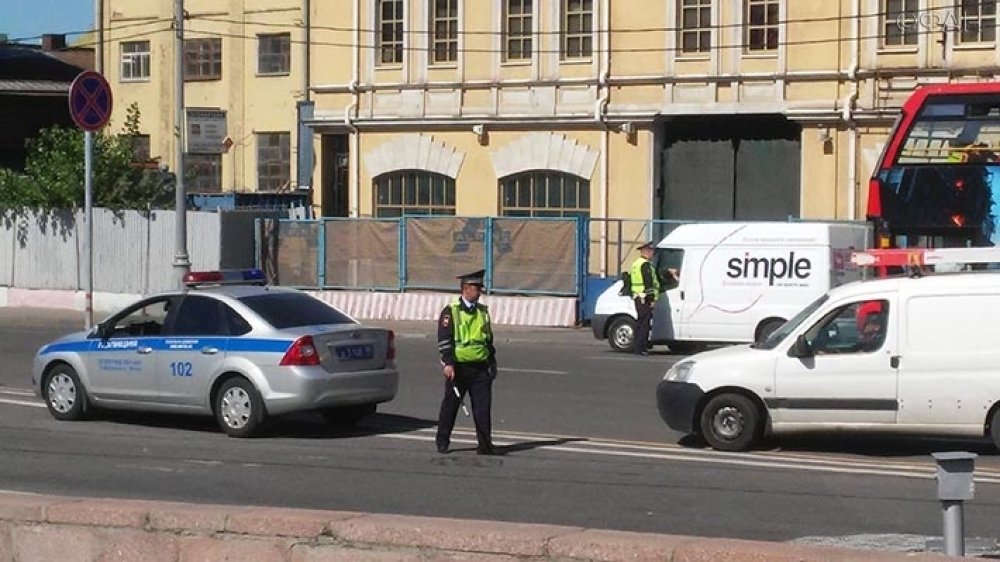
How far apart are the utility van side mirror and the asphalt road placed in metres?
0.89

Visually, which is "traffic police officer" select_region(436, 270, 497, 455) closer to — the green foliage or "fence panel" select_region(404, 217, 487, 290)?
"fence panel" select_region(404, 217, 487, 290)

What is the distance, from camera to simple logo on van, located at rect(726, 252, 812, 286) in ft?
84.8

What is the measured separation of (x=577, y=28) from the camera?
133 ft

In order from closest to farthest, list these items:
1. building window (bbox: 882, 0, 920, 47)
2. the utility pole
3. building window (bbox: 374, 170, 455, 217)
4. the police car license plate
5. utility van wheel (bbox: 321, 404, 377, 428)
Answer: the police car license plate < utility van wheel (bbox: 321, 404, 377, 428) < the utility pole < building window (bbox: 882, 0, 920, 47) < building window (bbox: 374, 170, 455, 217)

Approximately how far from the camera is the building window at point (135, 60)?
57.9 meters

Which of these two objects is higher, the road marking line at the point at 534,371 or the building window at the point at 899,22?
the building window at the point at 899,22

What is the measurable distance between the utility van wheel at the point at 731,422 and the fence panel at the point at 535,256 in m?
18.2

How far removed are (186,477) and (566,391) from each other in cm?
790

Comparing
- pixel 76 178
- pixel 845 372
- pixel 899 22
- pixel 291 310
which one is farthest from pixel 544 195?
pixel 845 372

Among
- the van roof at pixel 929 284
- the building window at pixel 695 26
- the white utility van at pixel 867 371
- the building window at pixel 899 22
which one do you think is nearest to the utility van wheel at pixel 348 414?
the white utility van at pixel 867 371

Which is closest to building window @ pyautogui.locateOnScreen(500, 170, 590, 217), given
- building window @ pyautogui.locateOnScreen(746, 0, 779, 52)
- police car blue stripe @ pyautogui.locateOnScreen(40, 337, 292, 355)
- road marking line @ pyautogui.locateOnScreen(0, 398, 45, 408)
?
building window @ pyautogui.locateOnScreen(746, 0, 779, 52)

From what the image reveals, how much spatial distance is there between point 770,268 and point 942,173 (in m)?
2.87

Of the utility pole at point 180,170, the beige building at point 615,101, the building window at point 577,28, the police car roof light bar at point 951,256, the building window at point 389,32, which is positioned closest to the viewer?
the police car roof light bar at point 951,256

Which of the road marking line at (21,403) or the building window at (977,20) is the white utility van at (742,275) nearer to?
the building window at (977,20)
